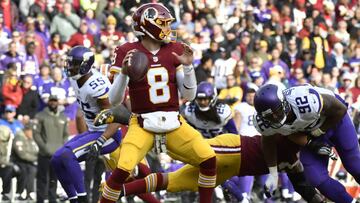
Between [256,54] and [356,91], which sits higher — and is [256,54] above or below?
above

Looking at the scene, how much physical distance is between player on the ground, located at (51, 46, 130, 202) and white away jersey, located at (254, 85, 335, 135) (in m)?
1.91

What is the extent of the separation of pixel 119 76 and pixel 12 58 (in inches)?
289

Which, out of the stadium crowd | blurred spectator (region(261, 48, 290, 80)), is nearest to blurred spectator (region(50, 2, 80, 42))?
the stadium crowd

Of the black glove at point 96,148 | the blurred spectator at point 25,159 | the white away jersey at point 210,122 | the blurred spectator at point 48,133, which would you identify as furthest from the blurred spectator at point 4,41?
the black glove at point 96,148

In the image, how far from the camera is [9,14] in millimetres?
17703

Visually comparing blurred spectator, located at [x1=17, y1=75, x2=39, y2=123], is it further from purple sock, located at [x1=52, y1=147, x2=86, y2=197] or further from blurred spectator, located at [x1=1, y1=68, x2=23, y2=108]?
purple sock, located at [x1=52, y1=147, x2=86, y2=197]

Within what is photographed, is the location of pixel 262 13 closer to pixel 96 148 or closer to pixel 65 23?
pixel 65 23

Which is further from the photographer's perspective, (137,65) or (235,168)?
(235,168)

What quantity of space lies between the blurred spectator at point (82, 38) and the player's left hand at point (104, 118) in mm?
7672

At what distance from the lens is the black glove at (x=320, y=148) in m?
9.80

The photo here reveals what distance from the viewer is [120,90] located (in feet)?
30.8

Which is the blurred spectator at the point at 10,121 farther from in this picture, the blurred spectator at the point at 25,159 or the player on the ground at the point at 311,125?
the player on the ground at the point at 311,125

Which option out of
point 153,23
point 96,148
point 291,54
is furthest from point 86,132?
point 291,54

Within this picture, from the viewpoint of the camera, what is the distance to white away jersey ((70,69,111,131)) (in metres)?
10.8
